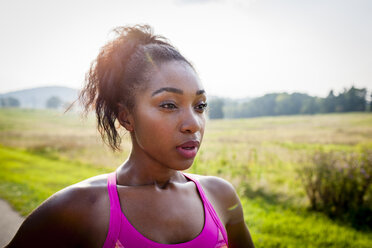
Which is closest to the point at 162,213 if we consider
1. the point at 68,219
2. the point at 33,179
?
the point at 68,219

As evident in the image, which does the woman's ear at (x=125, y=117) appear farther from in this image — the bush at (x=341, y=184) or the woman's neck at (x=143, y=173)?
the bush at (x=341, y=184)

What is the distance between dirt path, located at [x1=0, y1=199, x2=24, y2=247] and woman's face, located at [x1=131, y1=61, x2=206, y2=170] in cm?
426

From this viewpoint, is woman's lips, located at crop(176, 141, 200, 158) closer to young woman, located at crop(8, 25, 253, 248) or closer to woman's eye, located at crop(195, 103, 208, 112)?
Answer: young woman, located at crop(8, 25, 253, 248)

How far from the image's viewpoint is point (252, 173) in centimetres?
903

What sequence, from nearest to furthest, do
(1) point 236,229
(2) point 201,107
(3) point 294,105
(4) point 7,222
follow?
(2) point 201,107 → (1) point 236,229 → (4) point 7,222 → (3) point 294,105

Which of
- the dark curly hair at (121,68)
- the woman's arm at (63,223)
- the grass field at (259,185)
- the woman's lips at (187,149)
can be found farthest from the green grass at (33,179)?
the woman's lips at (187,149)

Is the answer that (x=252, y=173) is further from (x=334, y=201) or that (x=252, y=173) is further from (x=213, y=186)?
(x=213, y=186)

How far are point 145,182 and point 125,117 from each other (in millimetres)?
461

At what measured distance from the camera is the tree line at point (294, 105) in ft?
44.0

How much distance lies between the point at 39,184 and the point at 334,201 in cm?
888

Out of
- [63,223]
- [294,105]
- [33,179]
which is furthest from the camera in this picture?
[294,105]

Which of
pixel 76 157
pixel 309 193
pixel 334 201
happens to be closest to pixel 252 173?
pixel 309 193

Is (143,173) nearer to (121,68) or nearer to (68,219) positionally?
(68,219)

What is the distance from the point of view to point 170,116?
1460 millimetres
